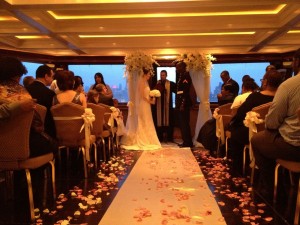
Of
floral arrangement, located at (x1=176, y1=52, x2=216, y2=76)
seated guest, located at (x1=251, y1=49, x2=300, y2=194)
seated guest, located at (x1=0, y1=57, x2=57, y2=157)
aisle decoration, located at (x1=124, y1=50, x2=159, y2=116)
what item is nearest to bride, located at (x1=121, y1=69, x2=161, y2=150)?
aisle decoration, located at (x1=124, y1=50, x2=159, y2=116)

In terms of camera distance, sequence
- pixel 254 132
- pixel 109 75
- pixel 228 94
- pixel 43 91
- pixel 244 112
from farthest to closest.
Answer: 1. pixel 109 75
2. pixel 228 94
3. pixel 244 112
4. pixel 43 91
5. pixel 254 132

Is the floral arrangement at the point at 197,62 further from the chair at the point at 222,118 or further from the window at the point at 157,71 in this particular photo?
the window at the point at 157,71

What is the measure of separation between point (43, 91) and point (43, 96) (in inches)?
2.5

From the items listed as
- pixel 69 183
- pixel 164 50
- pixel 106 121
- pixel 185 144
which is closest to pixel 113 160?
pixel 106 121

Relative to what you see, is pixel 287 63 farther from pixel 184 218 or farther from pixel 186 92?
pixel 184 218

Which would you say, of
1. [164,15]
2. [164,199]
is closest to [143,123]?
[164,15]

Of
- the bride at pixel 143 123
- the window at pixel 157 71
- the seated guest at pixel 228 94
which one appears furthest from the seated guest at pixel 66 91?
the window at pixel 157 71

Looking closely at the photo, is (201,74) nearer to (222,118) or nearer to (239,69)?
(222,118)

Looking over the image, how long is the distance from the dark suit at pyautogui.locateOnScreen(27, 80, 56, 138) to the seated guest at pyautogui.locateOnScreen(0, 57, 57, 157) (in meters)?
0.81

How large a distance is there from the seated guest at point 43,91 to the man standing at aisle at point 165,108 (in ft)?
16.0

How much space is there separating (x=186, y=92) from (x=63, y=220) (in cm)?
500

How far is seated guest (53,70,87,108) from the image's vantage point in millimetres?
4480

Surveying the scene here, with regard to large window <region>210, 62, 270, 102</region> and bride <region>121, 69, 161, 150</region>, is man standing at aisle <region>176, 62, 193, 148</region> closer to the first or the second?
bride <region>121, 69, 161, 150</region>

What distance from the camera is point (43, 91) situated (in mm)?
4129
